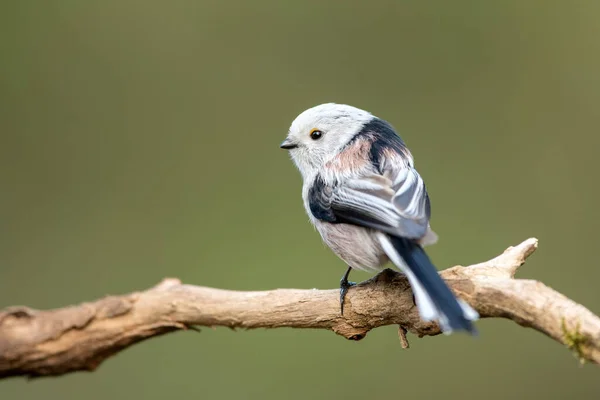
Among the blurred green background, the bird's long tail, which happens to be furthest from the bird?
the blurred green background

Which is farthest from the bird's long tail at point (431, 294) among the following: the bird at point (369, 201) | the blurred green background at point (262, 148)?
the blurred green background at point (262, 148)

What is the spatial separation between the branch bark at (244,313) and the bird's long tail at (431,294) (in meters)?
0.09

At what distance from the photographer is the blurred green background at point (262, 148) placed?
478 cm

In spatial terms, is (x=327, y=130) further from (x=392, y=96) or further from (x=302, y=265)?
(x=392, y=96)

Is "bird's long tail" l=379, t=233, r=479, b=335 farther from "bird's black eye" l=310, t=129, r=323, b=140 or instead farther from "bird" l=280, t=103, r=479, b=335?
"bird's black eye" l=310, t=129, r=323, b=140

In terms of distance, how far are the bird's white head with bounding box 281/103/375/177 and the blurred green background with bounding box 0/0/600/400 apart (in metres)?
1.72

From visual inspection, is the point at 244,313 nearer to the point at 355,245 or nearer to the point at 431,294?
the point at 355,245

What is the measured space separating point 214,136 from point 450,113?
1.63 meters

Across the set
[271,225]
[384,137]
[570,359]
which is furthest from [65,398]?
[570,359]

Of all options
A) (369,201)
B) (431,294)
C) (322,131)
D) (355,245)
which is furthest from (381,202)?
(322,131)

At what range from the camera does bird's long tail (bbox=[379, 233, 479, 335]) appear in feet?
6.59

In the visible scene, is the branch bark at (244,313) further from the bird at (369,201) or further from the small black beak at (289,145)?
the small black beak at (289,145)

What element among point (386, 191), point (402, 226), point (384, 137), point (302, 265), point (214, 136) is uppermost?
point (214, 136)

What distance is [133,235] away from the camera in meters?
5.38
